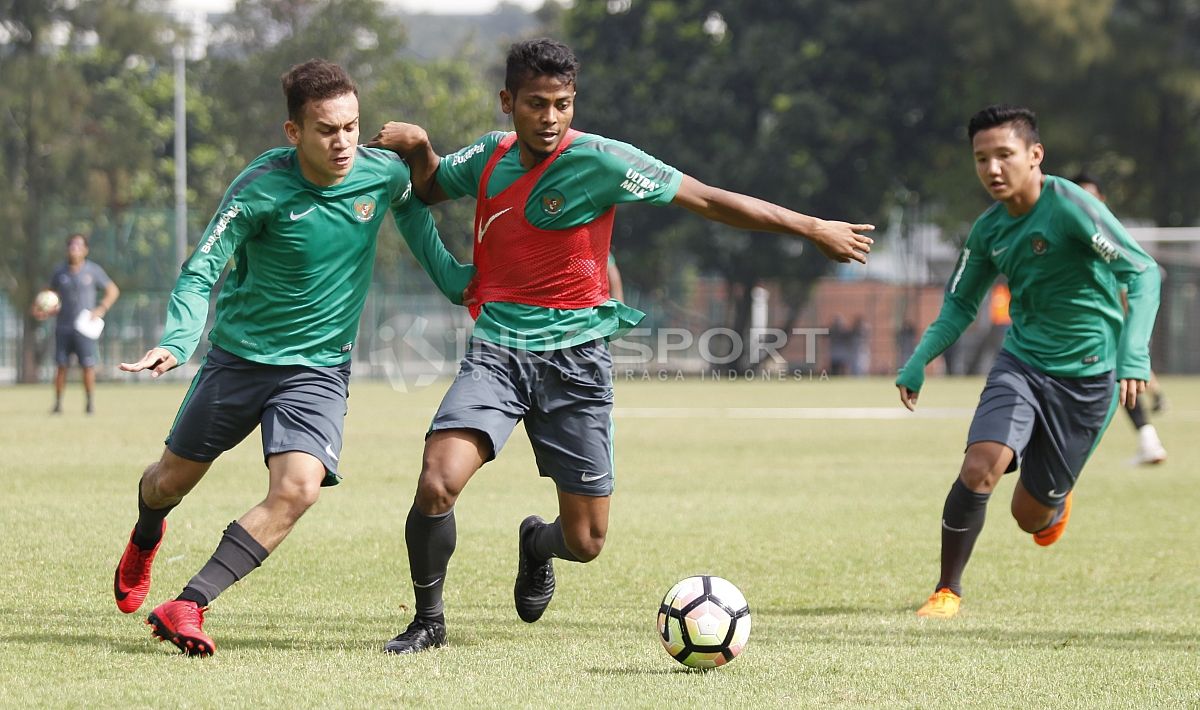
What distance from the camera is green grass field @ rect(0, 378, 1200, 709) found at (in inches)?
199

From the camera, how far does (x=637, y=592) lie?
A: 7.30 meters

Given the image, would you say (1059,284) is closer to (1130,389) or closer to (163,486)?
(1130,389)

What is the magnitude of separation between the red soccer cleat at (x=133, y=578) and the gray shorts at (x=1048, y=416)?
3674 mm

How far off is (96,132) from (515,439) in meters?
24.6

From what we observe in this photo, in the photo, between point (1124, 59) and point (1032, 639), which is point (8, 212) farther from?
point (1032, 639)

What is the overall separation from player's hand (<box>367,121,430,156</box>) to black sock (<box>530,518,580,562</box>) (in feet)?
5.31

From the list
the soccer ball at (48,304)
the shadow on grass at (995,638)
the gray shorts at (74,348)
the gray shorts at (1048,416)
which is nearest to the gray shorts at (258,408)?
the shadow on grass at (995,638)

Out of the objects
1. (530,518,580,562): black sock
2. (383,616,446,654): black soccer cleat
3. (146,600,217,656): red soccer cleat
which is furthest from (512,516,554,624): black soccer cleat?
(146,600,217,656): red soccer cleat

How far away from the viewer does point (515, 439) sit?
55.6ft

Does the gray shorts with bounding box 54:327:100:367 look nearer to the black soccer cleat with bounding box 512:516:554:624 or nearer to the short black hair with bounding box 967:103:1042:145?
the black soccer cleat with bounding box 512:516:554:624

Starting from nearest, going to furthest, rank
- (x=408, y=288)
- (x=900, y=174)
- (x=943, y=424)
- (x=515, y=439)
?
1. (x=515, y=439)
2. (x=943, y=424)
3. (x=408, y=288)
4. (x=900, y=174)

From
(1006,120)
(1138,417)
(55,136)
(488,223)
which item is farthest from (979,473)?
(55,136)

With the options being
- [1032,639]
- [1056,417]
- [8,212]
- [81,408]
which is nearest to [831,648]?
[1032,639]

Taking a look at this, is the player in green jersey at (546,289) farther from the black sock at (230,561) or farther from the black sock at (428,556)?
the black sock at (230,561)
